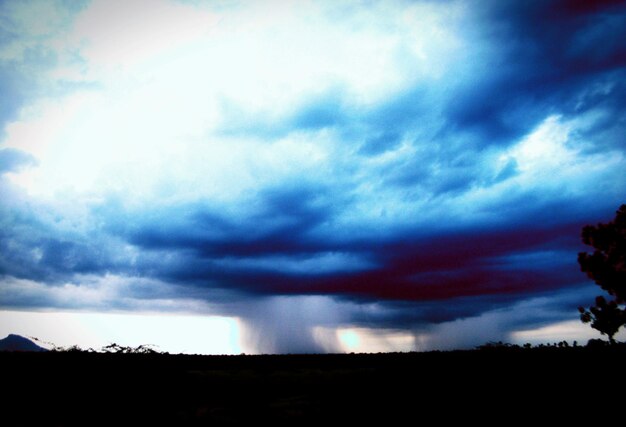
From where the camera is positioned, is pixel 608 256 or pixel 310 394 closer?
pixel 310 394

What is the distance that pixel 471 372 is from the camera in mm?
7238

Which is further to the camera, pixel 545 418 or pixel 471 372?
pixel 471 372

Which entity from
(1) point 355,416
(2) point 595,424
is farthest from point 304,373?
(2) point 595,424

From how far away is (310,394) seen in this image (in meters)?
5.50

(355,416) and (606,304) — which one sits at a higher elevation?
(606,304)

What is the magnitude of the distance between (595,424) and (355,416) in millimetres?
2548

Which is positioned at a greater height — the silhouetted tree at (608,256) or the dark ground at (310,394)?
the silhouetted tree at (608,256)

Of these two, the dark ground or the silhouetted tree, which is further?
the silhouetted tree

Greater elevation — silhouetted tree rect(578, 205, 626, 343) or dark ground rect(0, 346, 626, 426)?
silhouetted tree rect(578, 205, 626, 343)

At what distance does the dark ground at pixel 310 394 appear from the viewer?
4547mm

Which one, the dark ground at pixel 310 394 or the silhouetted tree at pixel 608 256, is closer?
the dark ground at pixel 310 394

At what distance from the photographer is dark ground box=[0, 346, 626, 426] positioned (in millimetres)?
4547

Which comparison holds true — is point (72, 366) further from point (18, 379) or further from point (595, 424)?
point (595, 424)

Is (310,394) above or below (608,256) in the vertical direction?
below
